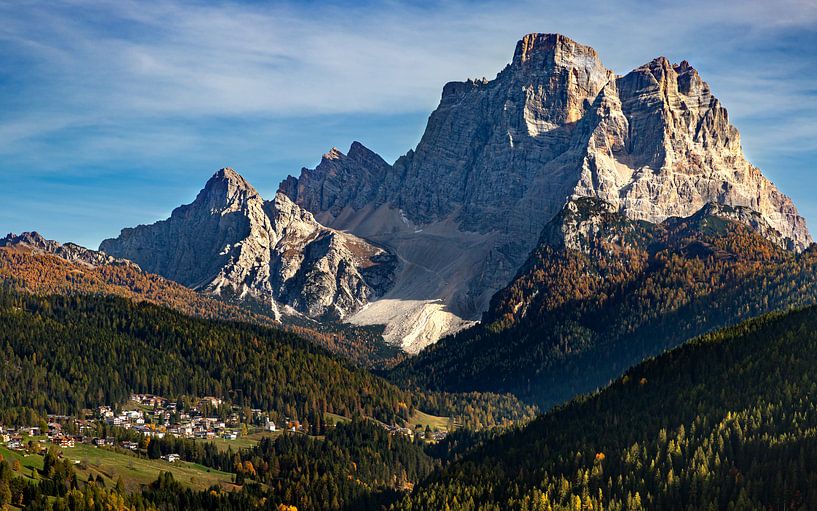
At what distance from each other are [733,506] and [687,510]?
323 inches

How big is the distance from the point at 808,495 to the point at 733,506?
12349 millimetres

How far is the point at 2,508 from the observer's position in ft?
655

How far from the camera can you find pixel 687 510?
653 ft

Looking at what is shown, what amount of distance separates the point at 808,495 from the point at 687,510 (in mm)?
20077

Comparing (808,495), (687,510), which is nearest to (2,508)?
(687,510)

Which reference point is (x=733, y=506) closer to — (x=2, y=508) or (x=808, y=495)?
(x=808, y=495)

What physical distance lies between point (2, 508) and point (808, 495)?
137 metres

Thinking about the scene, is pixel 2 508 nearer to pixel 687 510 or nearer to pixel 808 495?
pixel 687 510

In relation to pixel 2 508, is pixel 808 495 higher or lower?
higher

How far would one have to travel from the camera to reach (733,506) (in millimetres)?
194500

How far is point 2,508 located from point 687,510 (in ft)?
388

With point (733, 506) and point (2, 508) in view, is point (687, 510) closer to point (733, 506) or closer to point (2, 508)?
point (733, 506)

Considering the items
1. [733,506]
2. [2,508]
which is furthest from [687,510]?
[2,508]
